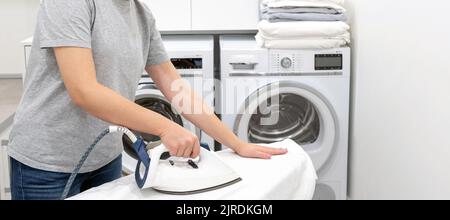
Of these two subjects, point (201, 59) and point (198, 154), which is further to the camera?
point (201, 59)

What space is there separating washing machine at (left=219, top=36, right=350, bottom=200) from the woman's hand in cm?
131

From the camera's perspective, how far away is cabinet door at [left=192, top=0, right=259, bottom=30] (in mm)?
3121

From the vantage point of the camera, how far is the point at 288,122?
308cm

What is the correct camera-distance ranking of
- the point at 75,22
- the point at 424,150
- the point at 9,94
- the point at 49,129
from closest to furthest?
1. the point at 75,22
2. the point at 49,129
3. the point at 424,150
4. the point at 9,94

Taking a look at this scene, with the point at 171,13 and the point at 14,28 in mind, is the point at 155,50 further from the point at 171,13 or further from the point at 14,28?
the point at 14,28

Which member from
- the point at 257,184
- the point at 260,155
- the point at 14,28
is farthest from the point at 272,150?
the point at 14,28

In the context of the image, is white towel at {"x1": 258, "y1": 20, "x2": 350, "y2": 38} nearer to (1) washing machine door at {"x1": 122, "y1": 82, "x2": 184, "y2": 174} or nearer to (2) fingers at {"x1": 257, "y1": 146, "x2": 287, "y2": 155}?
(1) washing machine door at {"x1": 122, "y1": 82, "x2": 184, "y2": 174}

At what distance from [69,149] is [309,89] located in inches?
65.4

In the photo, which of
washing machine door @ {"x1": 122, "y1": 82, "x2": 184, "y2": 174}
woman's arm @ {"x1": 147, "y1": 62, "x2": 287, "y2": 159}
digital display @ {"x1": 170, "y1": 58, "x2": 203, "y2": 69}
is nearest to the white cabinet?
digital display @ {"x1": 170, "y1": 58, "x2": 203, "y2": 69}

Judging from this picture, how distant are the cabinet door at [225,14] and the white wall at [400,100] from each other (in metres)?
0.50

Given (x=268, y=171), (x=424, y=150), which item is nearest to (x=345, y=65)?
(x=424, y=150)

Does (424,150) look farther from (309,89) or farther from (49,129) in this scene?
(49,129)

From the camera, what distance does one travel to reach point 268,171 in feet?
4.82

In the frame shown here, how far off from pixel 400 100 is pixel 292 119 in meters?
0.88
